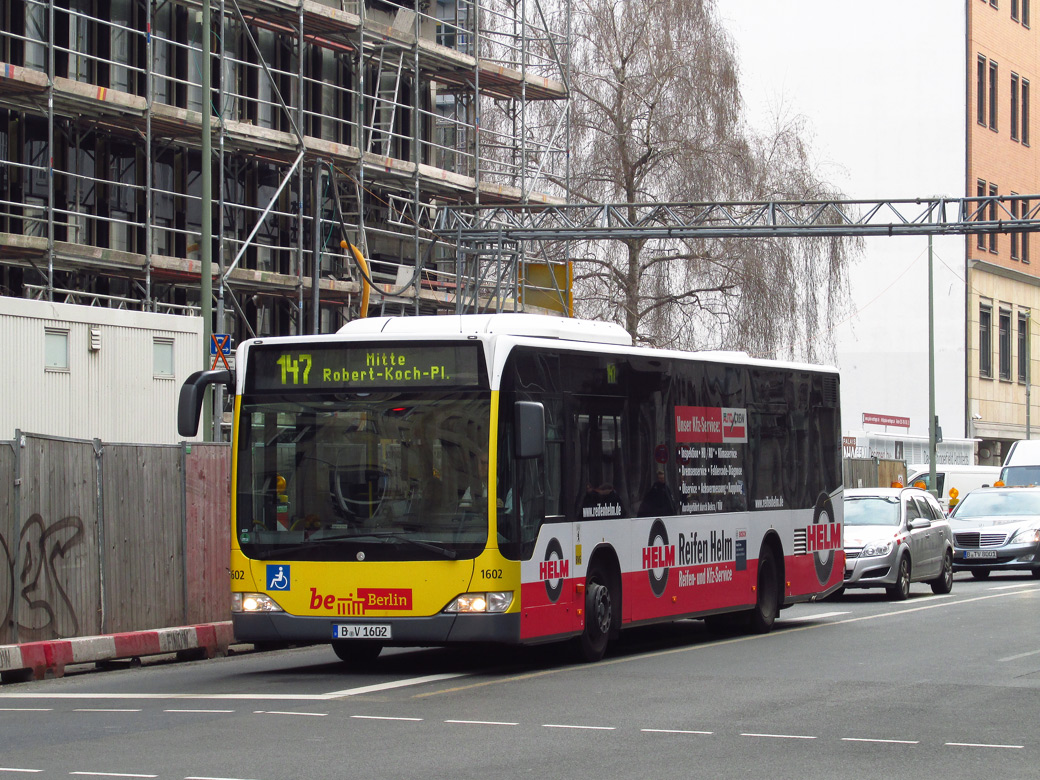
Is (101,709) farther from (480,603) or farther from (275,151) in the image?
(275,151)

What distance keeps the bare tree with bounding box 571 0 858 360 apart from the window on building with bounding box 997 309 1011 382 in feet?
92.5

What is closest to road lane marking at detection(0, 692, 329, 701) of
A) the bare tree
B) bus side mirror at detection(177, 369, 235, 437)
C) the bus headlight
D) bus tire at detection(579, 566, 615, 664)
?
the bus headlight

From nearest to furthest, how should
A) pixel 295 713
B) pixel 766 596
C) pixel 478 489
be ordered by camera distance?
pixel 295 713 < pixel 478 489 < pixel 766 596

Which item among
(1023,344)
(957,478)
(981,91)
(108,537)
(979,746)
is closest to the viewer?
(979,746)

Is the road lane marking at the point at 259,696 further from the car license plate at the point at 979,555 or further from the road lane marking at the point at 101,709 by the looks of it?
the car license plate at the point at 979,555

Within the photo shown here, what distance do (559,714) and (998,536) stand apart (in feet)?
69.8

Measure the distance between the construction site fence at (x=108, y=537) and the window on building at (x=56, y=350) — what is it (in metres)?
9.07

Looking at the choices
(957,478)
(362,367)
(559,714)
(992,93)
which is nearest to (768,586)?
(362,367)

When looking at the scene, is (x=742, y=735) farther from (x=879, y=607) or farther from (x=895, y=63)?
(x=895, y=63)

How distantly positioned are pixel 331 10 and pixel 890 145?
37.8m

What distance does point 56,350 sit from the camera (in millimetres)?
26641

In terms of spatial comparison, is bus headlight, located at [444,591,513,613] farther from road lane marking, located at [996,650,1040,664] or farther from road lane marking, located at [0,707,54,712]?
road lane marking, located at [996,650,1040,664]

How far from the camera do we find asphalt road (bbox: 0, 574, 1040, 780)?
8.85m

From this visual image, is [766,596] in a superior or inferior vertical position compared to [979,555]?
superior
